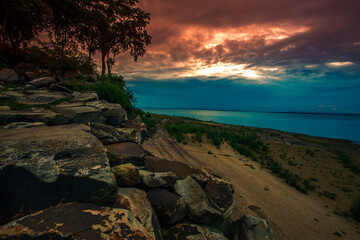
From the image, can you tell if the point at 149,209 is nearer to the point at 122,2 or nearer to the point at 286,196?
the point at 286,196

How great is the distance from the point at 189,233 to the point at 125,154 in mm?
2169

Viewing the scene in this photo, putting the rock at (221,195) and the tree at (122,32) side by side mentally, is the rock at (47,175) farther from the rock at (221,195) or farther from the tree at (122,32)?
the tree at (122,32)

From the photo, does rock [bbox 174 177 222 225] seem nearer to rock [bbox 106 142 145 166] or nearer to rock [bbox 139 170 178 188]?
rock [bbox 139 170 178 188]

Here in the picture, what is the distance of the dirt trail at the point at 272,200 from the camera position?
14.8 feet

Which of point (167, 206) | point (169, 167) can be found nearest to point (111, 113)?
point (169, 167)

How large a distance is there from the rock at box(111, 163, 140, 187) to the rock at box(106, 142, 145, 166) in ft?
1.38

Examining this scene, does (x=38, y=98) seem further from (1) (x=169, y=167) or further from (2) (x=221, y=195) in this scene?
(2) (x=221, y=195)

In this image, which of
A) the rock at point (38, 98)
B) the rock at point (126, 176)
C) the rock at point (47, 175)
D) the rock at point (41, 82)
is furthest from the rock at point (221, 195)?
the rock at point (41, 82)

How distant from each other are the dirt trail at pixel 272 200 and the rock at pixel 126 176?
11.8ft

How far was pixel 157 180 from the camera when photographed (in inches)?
122

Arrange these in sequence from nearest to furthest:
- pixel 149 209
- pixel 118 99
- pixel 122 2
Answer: pixel 149 209
pixel 118 99
pixel 122 2

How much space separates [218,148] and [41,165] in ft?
33.6

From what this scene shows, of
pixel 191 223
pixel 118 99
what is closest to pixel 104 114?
pixel 118 99

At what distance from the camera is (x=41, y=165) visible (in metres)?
1.76
